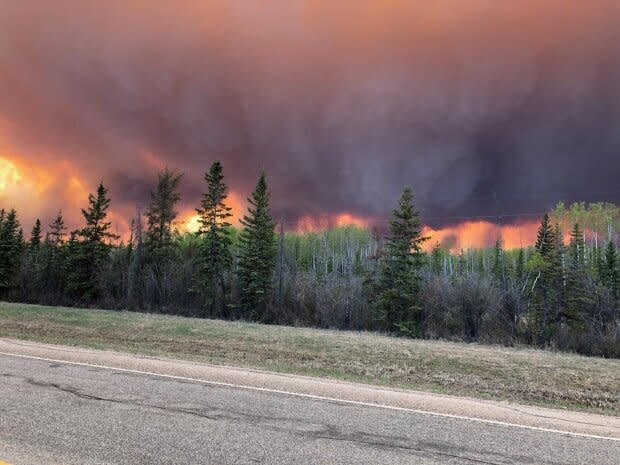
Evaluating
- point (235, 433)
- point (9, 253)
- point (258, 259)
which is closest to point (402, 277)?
point (258, 259)

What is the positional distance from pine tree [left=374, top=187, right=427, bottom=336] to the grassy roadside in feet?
41.9

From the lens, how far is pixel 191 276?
4334 centimetres

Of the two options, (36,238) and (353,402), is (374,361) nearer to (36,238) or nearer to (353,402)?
(353,402)

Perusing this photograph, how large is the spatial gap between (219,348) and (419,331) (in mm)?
17433

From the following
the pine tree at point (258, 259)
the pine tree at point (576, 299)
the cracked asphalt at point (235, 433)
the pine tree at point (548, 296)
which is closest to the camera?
the cracked asphalt at point (235, 433)

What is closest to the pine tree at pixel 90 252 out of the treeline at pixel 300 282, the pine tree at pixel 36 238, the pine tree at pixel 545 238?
the treeline at pixel 300 282

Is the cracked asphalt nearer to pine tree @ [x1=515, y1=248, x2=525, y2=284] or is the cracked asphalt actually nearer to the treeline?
the treeline

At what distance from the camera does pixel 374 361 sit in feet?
44.5

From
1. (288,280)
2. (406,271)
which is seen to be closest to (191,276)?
(288,280)

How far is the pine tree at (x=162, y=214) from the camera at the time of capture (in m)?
49.5

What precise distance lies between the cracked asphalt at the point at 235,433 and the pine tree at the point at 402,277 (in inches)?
894

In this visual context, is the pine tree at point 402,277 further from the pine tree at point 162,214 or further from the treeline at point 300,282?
the pine tree at point 162,214

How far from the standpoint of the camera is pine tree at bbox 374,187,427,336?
29922 mm

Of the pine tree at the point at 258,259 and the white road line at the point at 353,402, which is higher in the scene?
the pine tree at the point at 258,259
